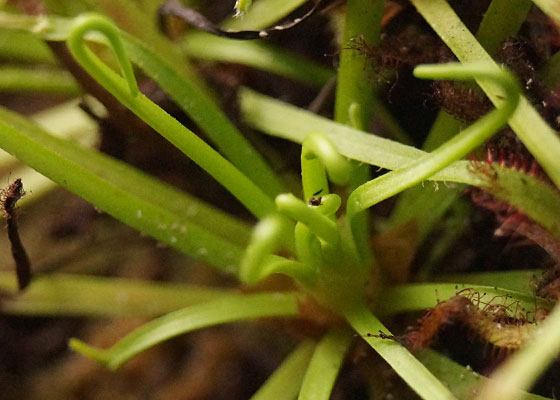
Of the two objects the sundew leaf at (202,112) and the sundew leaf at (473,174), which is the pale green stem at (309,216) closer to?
the sundew leaf at (473,174)

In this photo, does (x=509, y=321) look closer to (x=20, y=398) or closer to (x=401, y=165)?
(x=401, y=165)

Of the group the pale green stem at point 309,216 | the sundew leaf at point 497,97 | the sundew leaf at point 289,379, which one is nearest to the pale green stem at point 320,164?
the pale green stem at point 309,216

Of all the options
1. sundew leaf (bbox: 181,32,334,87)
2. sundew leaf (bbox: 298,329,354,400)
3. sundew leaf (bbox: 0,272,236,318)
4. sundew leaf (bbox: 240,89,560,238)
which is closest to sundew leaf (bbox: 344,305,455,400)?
sundew leaf (bbox: 298,329,354,400)

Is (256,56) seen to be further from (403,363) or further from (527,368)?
(527,368)

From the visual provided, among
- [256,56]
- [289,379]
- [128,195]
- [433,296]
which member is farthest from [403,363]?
[256,56]

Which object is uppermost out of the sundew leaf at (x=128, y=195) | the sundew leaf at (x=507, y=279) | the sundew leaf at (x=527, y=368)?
the sundew leaf at (x=527, y=368)

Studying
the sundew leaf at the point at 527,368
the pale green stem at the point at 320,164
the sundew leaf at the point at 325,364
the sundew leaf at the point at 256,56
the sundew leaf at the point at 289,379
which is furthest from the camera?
the sundew leaf at the point at 256,56

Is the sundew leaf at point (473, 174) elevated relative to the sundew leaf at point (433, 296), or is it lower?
elevated

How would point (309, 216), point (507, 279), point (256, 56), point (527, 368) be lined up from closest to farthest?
point (527, 368) → point (309, 216) → point (507, 279) → point (256, 56)

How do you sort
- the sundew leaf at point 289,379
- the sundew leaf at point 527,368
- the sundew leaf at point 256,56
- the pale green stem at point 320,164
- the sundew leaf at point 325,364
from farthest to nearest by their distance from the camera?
the sundew leaf at point 256,56 < the sundew leaf at point 289,379 < the sundew leaf at point 325,364 < the pale green stem at point 320,164 < the sundew leaf at point 527,368
